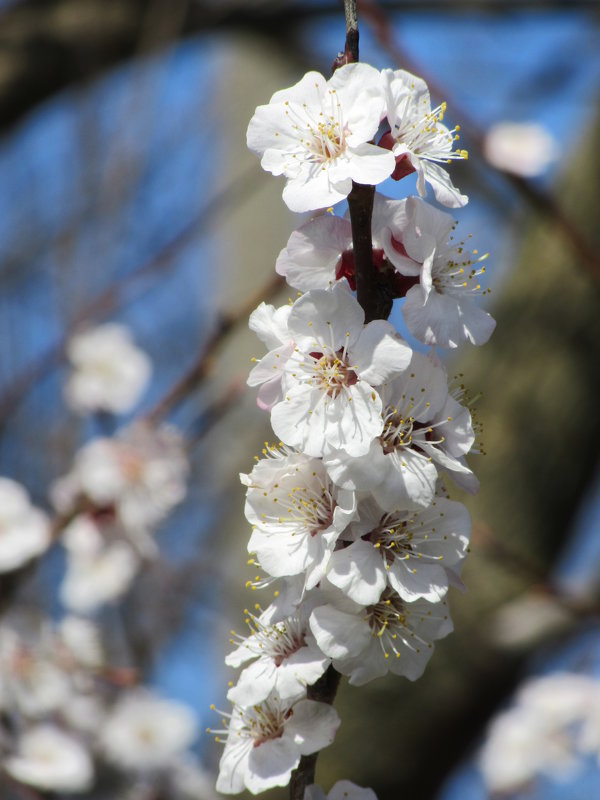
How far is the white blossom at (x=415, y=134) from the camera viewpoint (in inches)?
23.6

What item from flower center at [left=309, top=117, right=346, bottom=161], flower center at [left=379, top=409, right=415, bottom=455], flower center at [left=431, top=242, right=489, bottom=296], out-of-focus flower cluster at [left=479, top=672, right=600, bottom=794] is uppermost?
flower center at [left=309, top=117, right=346, bottom=161]

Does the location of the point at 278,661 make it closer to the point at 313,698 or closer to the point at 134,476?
the point at 313,698

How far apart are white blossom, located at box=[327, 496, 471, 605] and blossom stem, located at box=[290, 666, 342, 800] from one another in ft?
0.25

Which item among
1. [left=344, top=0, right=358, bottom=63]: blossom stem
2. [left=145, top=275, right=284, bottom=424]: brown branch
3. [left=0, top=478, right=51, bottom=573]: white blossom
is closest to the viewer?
[left=344, top=0, right=358, bottom=63]: blossom stem

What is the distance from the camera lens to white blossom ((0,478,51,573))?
1.62 meters

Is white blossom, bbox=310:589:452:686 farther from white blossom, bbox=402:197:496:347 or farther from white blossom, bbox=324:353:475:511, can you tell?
white blossom, bbox=402:197:496:347

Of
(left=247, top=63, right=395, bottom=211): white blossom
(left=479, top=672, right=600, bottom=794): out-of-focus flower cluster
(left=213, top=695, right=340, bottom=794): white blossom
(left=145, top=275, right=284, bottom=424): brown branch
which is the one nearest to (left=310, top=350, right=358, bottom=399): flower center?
(left=247, top=63, right=395, bottom=211): white blossom

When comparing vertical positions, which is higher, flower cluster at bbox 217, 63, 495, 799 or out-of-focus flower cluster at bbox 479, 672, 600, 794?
flower cluster at bbox 217, 63, 495, 799

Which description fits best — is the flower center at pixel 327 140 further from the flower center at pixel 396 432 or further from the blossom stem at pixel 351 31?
the flower center at pixel 396 432

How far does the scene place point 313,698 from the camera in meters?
0.59

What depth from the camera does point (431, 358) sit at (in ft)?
1.85

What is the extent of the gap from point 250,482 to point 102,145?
2780mm

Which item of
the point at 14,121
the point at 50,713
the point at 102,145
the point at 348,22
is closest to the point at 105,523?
the point at 50,713

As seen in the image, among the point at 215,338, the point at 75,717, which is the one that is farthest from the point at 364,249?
the point at 75,717
